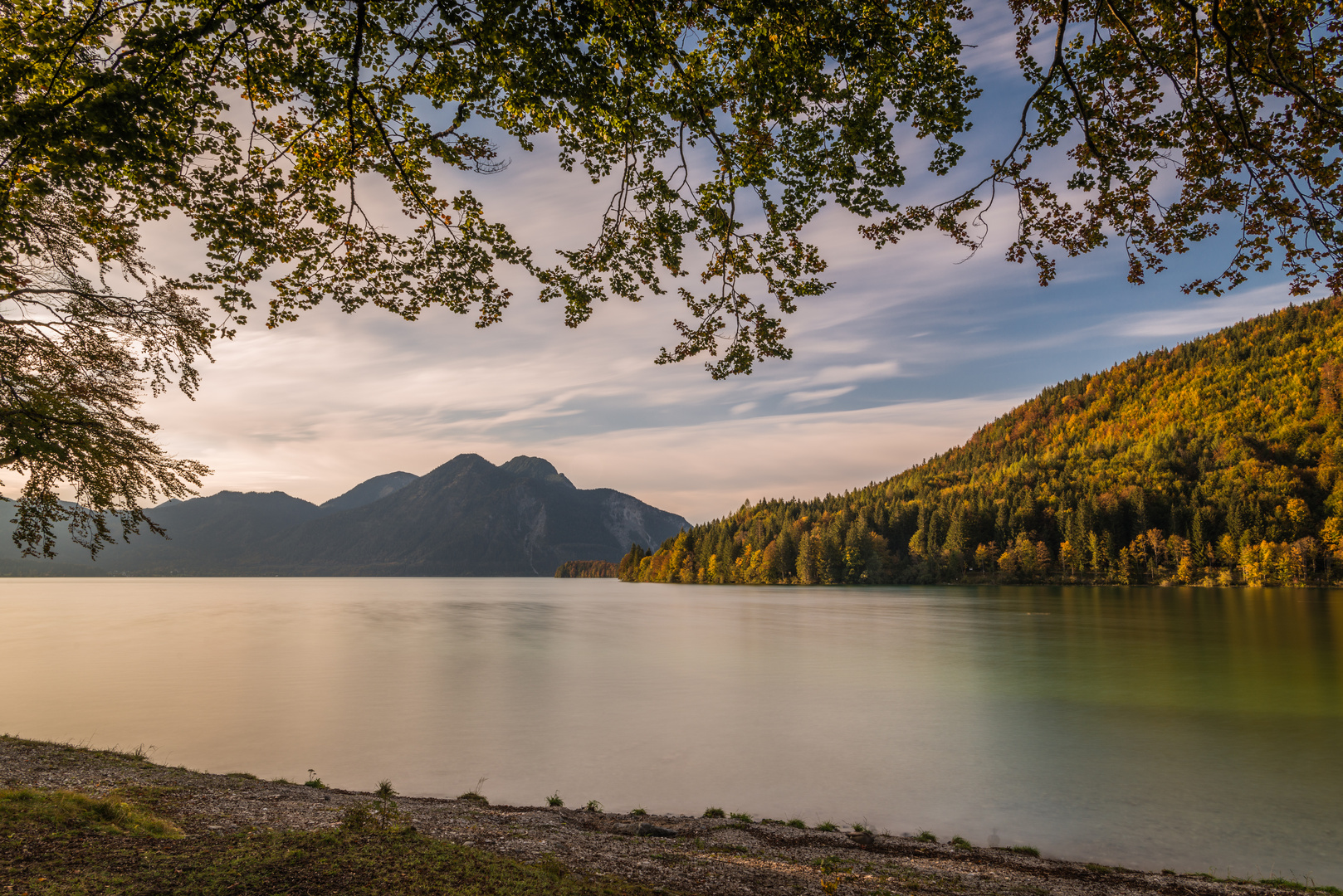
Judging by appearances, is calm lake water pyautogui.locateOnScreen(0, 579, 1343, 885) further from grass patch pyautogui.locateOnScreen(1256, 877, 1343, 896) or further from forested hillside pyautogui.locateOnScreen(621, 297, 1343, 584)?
forested hillside pyautogui.locateOnScreen(621, 297, 1343, 584)

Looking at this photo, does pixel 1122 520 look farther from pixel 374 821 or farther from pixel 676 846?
pixel 374 821

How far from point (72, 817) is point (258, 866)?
11.4 feet

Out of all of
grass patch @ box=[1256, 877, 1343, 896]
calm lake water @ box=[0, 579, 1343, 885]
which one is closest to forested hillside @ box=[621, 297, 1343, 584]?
calm lake water @ box=[0, 579, 1343, 885]

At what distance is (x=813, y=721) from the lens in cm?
2366

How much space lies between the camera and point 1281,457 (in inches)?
5989

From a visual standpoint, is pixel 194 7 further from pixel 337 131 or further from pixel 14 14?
pixel 14 14

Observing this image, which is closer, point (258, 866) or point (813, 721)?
point (258, 866)

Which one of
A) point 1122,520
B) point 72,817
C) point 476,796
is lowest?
point 476,796

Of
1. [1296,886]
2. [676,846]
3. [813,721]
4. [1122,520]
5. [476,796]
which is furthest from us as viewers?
[1122,520]

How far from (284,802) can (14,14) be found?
12263 mm

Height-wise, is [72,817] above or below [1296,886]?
above

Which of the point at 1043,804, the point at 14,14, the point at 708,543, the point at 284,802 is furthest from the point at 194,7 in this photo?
the point at 708,543

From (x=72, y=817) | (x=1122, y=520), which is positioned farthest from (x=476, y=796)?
(x=1122, y=520)

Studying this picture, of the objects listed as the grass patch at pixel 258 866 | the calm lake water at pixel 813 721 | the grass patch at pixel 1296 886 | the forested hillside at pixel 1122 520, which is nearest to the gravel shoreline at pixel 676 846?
the grass patch at pixel 1296 886
